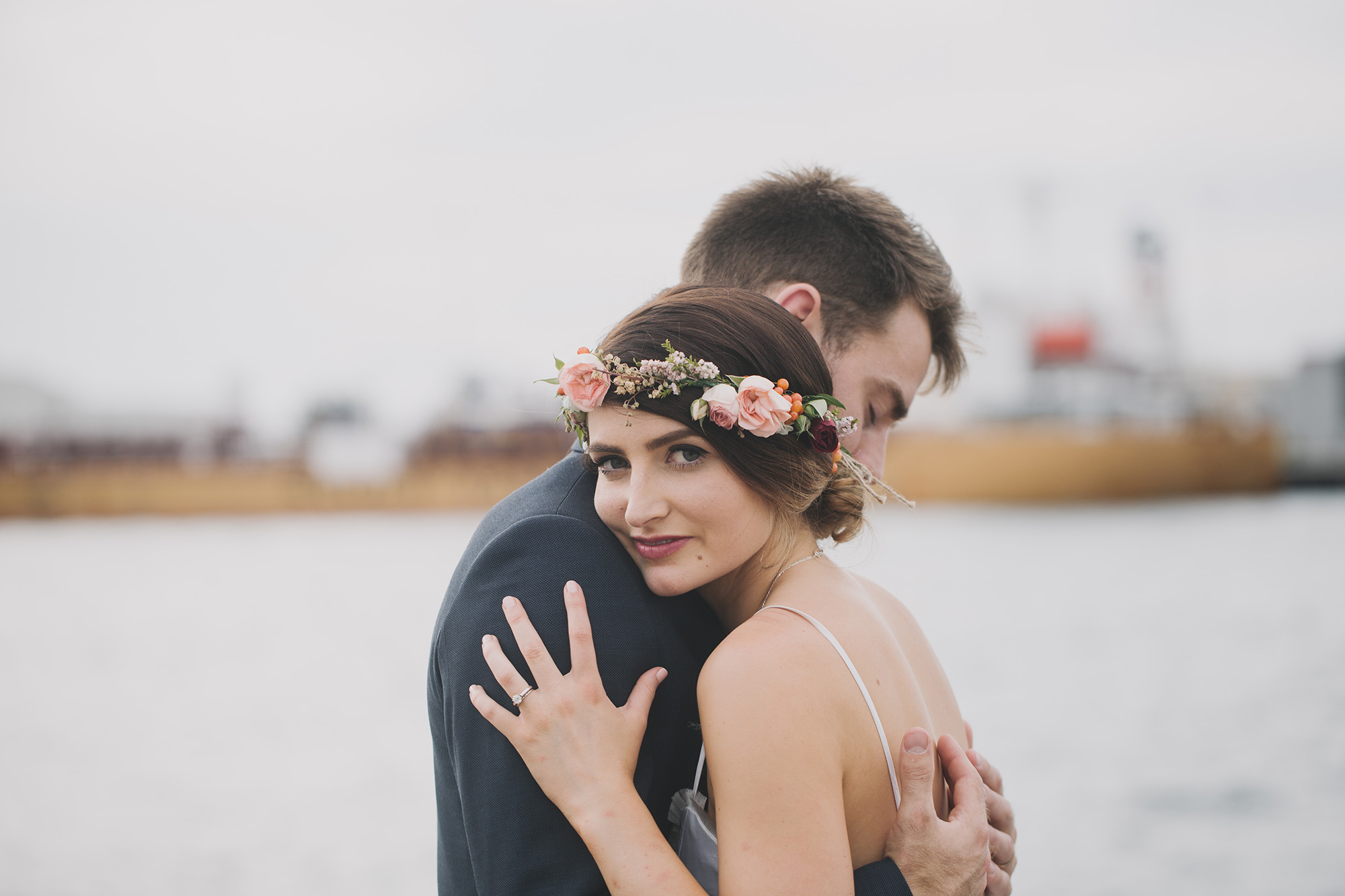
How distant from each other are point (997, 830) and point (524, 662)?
0.99 m

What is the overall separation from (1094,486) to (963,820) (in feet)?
127

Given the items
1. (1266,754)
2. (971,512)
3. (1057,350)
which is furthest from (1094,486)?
(1266,754)

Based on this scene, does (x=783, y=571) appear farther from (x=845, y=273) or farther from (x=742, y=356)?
(x=845, y=273)

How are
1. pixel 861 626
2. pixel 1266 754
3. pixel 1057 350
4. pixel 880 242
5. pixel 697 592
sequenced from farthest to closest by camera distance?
pixel 1057 350, pixel 1266 754, pixel 880 242, pixel 697 592, pixel 861 626

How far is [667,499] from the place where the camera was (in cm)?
140

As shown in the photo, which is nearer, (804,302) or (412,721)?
(804,302)

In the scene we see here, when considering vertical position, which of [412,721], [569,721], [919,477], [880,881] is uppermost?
[569,721]

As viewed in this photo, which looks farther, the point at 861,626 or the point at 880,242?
the point at 880,242

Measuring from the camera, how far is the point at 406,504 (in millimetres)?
34969

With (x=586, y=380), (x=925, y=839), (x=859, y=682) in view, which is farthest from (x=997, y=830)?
(x=586, y=380)

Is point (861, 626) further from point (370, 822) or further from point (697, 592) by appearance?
point (370, 822)

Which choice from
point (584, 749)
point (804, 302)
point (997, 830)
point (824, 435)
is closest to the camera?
point (584, 749)

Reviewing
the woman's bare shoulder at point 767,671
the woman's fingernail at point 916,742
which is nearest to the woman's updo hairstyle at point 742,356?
the woman's bare shoulder at point 767,671

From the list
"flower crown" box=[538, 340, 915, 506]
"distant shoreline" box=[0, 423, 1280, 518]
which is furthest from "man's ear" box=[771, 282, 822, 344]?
"distant shoreline" box=[0, 423, 1280, 518]
